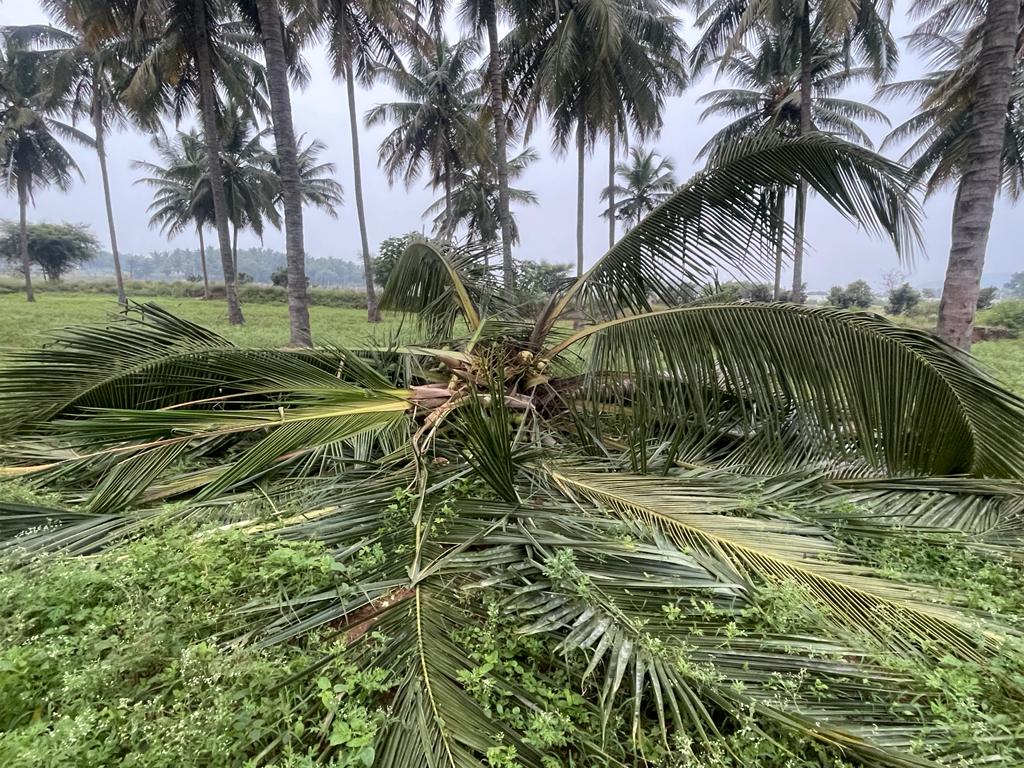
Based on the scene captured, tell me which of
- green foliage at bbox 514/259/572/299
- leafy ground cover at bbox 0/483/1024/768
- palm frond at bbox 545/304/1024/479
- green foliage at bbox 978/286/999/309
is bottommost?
leafy ground cover at bbox 0/483/1024/768

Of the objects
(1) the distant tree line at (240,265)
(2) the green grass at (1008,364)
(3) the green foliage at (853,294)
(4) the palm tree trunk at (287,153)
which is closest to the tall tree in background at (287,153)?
(4) the palm tree trunk at (287,153)

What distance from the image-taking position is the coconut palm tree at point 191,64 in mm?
8422

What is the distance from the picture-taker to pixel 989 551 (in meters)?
1.68

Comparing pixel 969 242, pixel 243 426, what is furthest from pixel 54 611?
pixel 969 242

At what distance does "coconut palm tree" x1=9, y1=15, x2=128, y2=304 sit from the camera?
10.6 meters

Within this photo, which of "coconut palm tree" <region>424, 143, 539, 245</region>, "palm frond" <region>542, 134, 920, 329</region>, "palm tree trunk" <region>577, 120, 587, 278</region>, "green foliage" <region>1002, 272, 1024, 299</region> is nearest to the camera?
"palm frond" <region>542, 134, 920, 329</region>

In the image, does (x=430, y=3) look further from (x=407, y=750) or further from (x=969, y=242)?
(x=407, y=750)

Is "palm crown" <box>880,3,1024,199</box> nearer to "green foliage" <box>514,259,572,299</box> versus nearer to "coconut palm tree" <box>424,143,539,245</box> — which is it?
"green foliage" <box>514,259,572,299</box>

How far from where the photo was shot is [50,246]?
1040 inches

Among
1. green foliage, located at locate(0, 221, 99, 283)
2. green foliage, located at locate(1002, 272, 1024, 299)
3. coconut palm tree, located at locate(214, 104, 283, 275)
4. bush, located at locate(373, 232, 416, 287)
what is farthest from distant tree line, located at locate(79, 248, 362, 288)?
green foliage, located at locate(1002, 272, 1024, 299)

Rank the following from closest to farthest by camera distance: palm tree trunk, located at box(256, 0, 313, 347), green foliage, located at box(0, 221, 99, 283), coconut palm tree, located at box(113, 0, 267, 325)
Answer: palm tree trunk, located at box(256, 0, 313, 347)
coconut palm tree, located at box(113, 0, 267, 325)
green foliage, located at box(0, 221, 99, 283)

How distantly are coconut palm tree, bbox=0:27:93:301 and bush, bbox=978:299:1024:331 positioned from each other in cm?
2770

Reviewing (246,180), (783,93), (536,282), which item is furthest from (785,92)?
(246,180)

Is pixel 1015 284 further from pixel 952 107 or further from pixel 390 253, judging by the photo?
pixel 390 253
